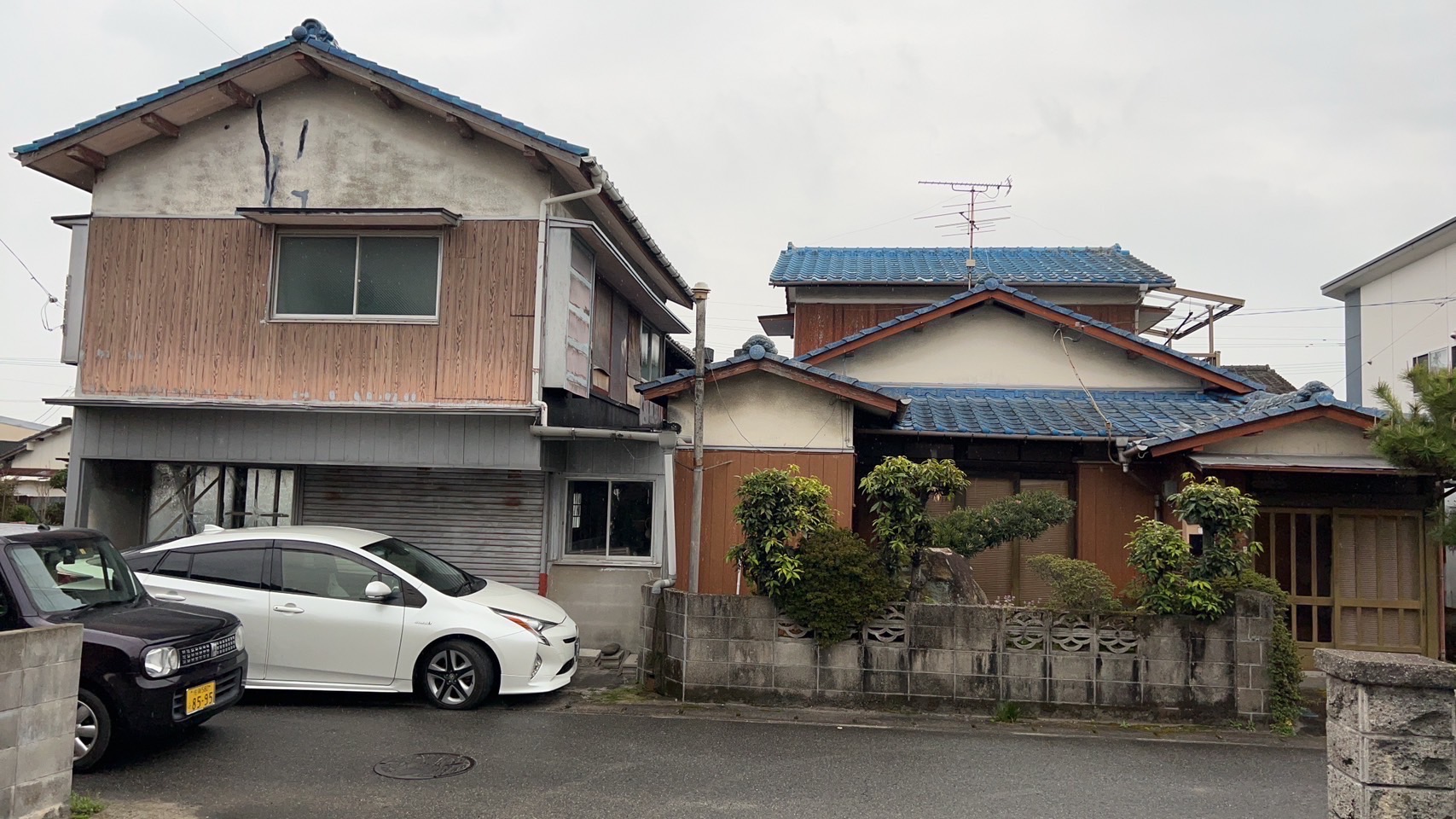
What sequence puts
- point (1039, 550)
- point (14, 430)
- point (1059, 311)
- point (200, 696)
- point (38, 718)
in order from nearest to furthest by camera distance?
point (38, 718) → point (200, 696) → point (1039, 550) → point (1059, 311) → point (14, 430)

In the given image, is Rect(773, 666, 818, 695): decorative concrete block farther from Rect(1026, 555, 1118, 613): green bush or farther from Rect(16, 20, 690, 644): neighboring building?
Rect(16, 20, 690, 644): neighboring building

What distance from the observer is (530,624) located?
8.66m

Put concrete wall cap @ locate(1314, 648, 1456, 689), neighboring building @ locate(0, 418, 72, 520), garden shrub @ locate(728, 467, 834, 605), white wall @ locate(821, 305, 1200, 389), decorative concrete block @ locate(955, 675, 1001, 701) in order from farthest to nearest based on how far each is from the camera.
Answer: neighboring building @ locate(0, 418, 72, 520)
white wall @ locate(821, 305, 1200, 389)
garden shrub @ locate(728, 467, 834, 605)
decorative concrete block @ locate(955, 675, 1001, 701)
concrete wall cap @ locate(1314, 648, 1456, 689)

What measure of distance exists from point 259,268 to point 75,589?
5.02m

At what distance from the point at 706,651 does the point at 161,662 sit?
441cm

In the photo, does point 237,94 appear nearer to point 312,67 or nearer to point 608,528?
point 312,67

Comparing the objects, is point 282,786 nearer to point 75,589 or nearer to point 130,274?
point 75,589

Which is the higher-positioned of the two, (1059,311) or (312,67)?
(312,67)

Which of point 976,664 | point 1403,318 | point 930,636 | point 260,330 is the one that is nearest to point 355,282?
point 260,330

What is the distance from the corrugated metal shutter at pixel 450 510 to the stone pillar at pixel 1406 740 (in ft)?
28.9

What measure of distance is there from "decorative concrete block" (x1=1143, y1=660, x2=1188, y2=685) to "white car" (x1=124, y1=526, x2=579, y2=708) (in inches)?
211

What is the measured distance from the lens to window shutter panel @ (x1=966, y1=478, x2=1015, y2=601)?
11844mm

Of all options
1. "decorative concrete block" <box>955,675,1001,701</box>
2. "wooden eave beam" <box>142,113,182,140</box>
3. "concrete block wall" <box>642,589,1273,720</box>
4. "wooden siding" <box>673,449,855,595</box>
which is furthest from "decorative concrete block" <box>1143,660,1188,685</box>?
"wooden eave beam" <box>142,113,182,140</box>

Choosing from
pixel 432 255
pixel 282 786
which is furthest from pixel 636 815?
pixel 432 255
